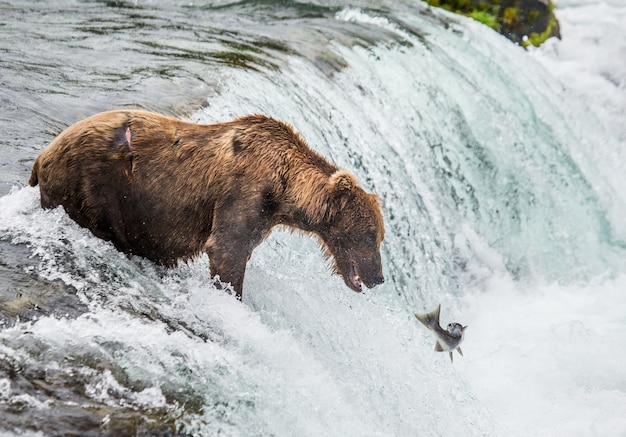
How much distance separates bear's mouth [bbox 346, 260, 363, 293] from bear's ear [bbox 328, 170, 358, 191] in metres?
0.44

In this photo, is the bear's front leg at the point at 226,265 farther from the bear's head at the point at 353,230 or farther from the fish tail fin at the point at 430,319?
the fish tail fin at the point at 430,319

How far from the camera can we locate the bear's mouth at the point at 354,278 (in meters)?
4.65

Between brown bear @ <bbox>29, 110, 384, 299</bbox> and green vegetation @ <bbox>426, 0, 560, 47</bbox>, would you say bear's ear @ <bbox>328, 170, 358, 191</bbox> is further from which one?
green vegetation @ <bbox>426, 0, 560, 47</bbox>

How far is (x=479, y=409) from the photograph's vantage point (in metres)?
5.80

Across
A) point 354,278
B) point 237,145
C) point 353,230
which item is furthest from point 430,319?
point 237,145

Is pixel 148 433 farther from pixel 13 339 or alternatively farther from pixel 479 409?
pixel 479 409

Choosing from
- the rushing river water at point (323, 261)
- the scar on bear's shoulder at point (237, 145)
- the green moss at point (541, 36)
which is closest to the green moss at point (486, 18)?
the green moss at point (541, 36)

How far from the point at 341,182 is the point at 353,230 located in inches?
10.9

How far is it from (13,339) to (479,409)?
3.48 meters

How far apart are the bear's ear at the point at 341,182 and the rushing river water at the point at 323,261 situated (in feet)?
2.66

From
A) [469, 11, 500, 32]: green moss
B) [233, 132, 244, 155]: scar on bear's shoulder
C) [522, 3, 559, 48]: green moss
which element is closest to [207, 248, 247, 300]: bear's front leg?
[233, 132, 244, 155]: scar on bear's shoulder

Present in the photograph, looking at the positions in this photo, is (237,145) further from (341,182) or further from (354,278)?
(354,278)

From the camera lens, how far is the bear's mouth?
183 inches

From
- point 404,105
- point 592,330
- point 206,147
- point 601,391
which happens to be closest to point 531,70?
point 404,105
